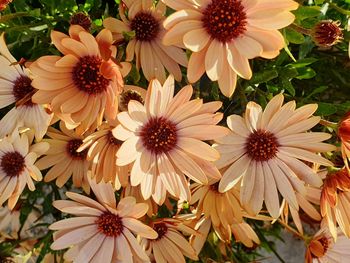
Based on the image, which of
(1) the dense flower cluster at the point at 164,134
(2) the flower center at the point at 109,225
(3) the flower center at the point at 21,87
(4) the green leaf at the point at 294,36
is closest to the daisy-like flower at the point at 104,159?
(1) the dense flower cluster at the point at 164,134

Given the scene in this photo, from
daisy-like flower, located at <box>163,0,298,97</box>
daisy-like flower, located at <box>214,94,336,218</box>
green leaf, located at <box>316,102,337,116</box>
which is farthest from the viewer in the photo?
green leaf, located at <box>316,102,337,116</box>

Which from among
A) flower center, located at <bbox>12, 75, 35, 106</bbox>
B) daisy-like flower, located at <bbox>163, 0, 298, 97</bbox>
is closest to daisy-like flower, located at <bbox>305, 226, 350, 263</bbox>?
daisy-like flower, located at <bbox>163, 0, 298, 97</bbox>

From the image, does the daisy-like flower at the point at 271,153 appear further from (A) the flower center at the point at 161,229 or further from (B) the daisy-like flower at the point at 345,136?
(A) the flower center at the point at 161,229

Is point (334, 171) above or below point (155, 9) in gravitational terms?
below

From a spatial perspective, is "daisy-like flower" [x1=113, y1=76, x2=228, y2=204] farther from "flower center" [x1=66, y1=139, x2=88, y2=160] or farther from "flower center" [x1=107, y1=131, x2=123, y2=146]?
"flower center" [x1=66, y1=139, x2=88, y2=160]

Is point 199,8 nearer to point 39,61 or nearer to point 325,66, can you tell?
point 39,61

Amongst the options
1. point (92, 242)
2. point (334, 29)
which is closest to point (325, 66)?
point (334, 29)
